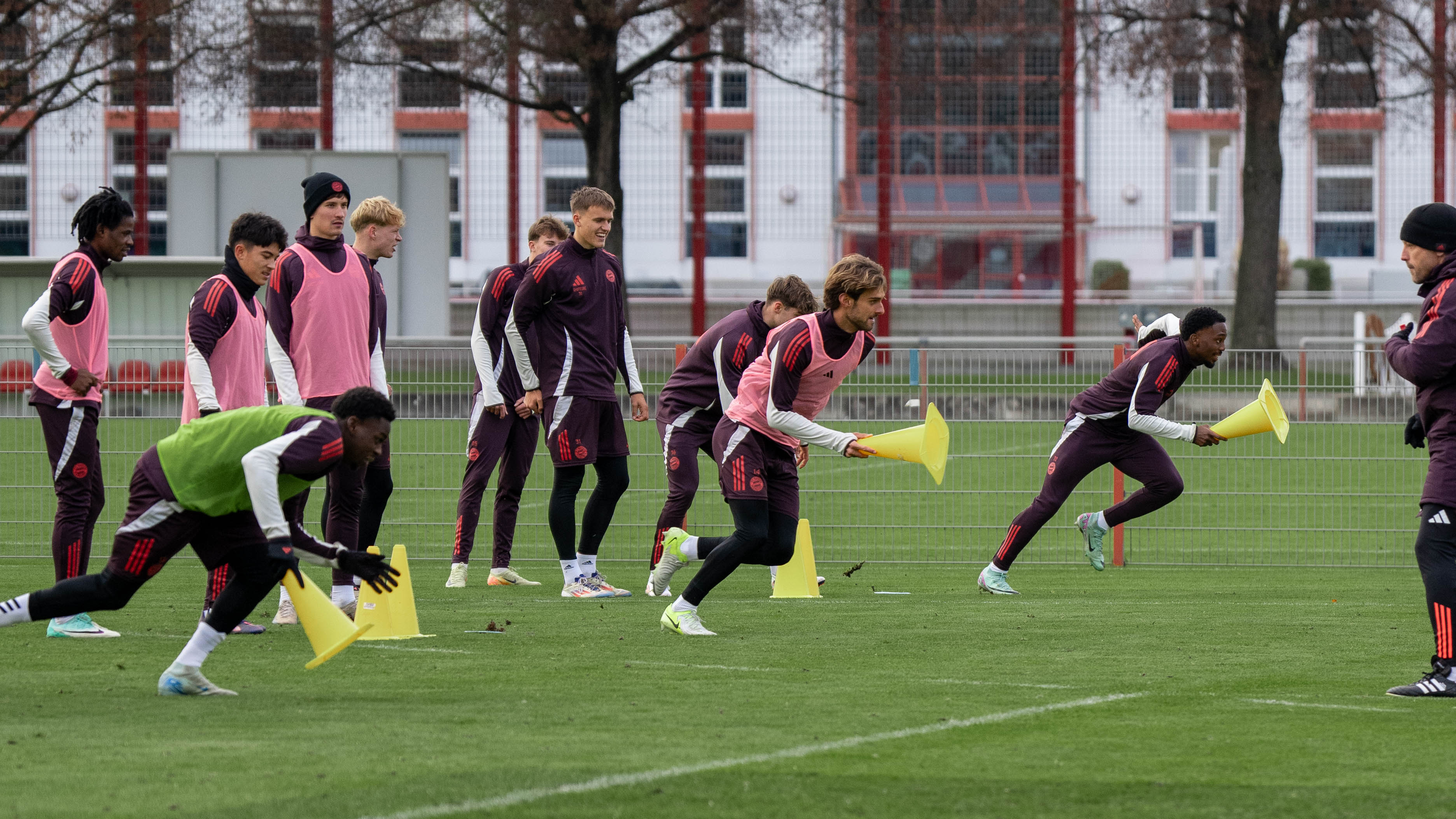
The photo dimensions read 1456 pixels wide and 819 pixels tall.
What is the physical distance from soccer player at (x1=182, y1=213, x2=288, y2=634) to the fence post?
547 cm

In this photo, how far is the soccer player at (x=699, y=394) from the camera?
9.12 meters

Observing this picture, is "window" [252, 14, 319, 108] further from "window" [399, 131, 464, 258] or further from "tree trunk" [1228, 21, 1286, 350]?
"tree trunk" [1228, 21, 1286, 350]

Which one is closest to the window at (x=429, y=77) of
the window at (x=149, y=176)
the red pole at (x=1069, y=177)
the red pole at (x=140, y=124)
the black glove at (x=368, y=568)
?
the red pole at (x=140, y=124)

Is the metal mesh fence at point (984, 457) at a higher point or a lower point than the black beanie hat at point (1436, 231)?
lower

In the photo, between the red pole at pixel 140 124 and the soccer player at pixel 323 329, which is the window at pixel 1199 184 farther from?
the soccer player at pixel 323 329

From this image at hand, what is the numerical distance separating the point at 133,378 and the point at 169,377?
247 mm

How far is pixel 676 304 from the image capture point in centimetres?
3052

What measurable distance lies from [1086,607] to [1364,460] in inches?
→ 140

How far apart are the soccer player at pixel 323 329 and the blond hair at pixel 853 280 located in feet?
7.14

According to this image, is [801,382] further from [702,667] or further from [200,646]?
[200,646]

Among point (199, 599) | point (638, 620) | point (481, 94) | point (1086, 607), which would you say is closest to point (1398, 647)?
point (1086, 607)

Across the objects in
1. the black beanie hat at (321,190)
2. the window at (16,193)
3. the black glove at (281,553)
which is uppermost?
the window at (16,193)

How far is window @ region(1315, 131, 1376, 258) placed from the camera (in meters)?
34.4

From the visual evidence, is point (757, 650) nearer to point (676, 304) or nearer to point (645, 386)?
point (645, 386)
